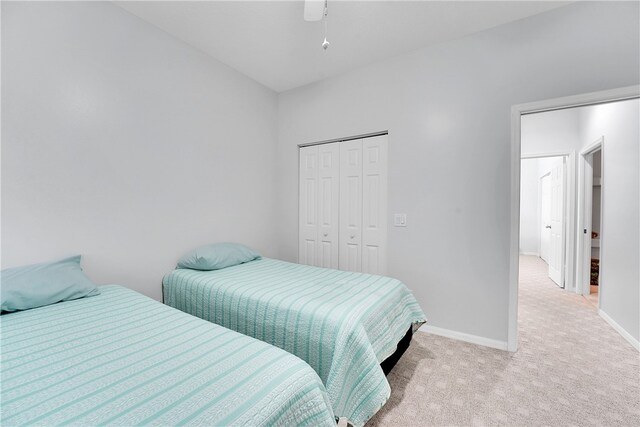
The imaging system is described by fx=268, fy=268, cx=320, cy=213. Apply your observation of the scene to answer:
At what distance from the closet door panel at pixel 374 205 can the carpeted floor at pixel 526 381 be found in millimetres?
847

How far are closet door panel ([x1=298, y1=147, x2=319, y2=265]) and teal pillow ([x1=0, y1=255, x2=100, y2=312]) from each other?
211 centimetres

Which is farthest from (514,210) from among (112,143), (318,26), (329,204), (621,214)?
(112,143)

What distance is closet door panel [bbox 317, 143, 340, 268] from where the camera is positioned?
317 centimetres

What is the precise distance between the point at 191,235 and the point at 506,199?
9.35 ft

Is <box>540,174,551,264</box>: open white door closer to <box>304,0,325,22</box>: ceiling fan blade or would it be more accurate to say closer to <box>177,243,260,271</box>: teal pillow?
<box>304,0,325,22</box>: ceiling fan blade

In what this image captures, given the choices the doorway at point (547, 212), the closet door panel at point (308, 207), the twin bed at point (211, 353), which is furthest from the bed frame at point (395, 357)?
the doorway at point (547, 212)

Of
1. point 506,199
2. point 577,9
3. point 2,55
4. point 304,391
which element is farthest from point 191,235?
point 577,9

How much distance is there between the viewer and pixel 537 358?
6.93 ft

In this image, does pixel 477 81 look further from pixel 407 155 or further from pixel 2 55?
pixel 2 55

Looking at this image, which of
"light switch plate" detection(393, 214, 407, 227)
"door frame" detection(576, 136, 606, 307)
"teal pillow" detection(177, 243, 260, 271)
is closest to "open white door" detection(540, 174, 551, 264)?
"door frame" detection(576, 136, 606, 307)

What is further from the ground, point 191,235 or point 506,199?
point 506,199

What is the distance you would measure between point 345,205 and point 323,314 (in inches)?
70.1

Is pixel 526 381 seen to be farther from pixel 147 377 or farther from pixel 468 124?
pixel 147 377

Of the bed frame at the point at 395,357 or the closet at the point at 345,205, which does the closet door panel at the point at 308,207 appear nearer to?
the closet at the point at 345,205
